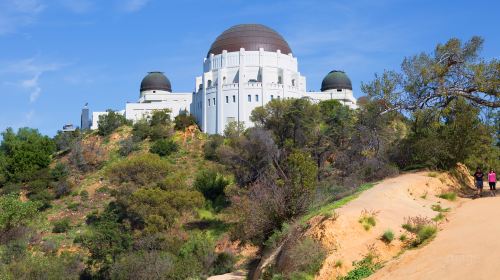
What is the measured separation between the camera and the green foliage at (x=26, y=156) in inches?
1997

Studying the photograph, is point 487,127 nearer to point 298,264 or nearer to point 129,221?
point 298,264

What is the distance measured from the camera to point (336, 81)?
63219mm

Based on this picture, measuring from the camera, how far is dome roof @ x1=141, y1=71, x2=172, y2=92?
66000mm

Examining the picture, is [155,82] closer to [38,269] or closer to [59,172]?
[59,172]

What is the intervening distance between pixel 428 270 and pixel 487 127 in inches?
514

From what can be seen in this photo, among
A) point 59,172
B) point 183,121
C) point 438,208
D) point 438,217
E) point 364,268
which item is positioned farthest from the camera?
point 183,121

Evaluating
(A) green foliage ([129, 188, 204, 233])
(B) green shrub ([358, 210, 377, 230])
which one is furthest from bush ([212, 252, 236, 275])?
(B) green shrub ([358, 210, 377, 230])

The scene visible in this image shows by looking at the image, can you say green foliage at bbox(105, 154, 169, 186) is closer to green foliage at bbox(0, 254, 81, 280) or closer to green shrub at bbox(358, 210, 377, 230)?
green foliage at bbox(0, 254, 81, 280)

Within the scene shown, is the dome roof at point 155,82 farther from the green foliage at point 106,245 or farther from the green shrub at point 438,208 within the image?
the green shrub at point 438,208

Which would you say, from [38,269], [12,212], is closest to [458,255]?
[38,269]

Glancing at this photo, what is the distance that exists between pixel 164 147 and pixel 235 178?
51.6 ft

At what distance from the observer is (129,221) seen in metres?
33.2

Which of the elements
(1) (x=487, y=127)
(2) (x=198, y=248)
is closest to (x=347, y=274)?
(1) (x=487, y=127)


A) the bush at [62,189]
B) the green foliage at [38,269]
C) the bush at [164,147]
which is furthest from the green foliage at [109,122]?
the green foliage at [38,269]
